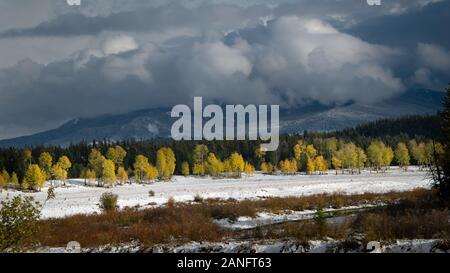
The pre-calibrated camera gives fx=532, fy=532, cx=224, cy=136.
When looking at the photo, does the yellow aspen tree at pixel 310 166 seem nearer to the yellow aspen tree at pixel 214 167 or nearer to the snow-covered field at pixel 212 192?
the yellow aspen tree at pixel 214 167

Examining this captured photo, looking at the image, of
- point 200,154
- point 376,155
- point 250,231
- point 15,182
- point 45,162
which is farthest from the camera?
point 200,154

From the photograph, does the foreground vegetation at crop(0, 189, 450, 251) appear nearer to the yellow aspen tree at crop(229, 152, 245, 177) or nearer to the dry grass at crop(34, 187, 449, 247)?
the dry grass at crop(34, 187, 449, 247)

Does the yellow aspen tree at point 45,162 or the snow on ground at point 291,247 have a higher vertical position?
the yellow aspen tree at point 45,162

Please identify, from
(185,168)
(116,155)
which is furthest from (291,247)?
(185,168)

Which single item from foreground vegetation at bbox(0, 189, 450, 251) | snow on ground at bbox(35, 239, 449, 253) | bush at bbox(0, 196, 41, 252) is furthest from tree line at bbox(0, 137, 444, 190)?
bush at bbox(0, 196, 41, 252)

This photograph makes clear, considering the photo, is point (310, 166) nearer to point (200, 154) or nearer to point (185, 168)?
point (200, 154)

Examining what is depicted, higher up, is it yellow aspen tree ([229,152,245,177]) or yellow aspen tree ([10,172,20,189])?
yellow aspen tree ([229,152,245,177])

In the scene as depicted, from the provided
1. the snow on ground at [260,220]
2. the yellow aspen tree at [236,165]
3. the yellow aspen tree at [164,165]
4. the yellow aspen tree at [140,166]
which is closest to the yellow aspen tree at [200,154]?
the yellow aspen tree at [236,165]

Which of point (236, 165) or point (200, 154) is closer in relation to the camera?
point (236, 165)

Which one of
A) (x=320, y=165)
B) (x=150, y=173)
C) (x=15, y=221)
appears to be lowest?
(x=150, y=173)
